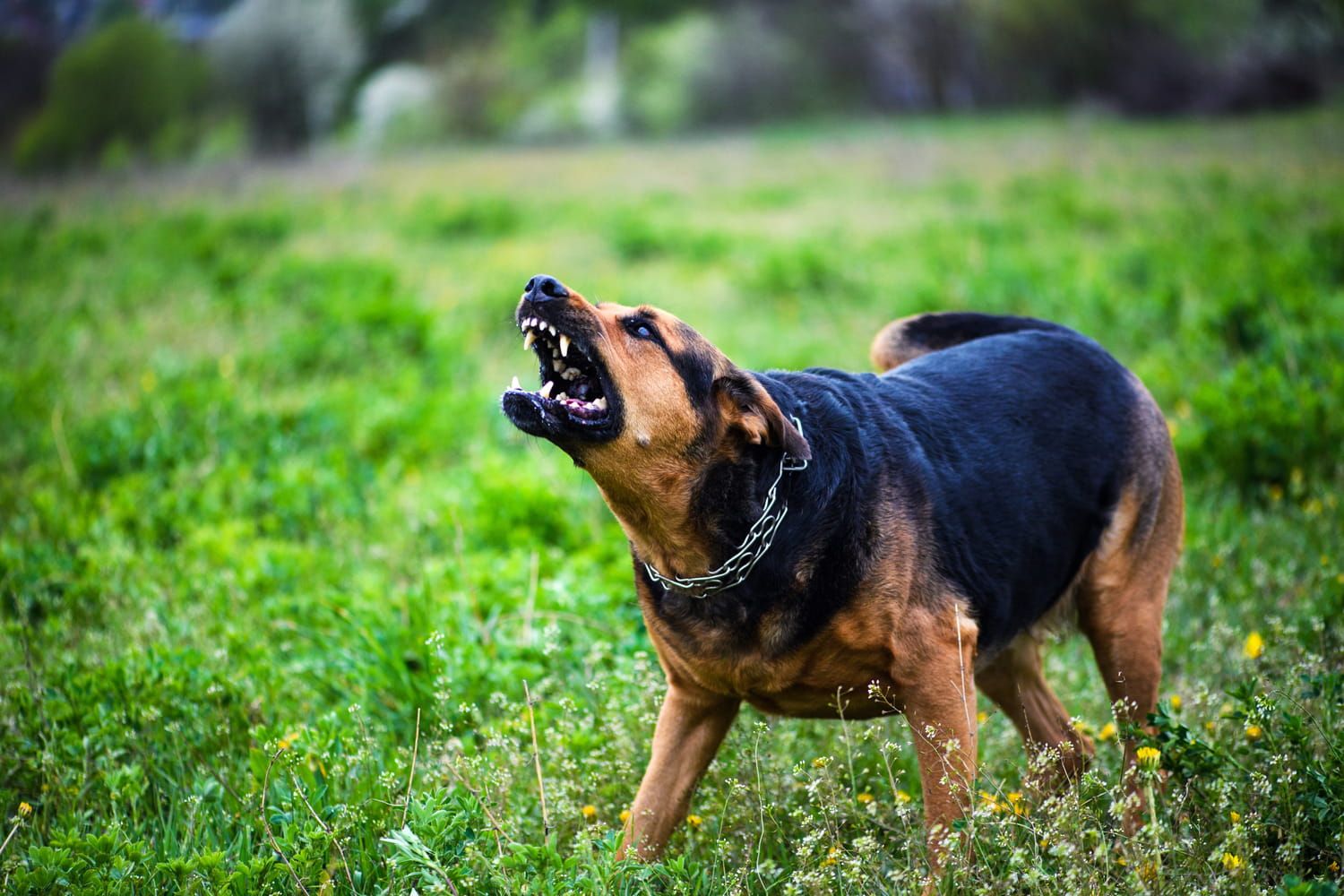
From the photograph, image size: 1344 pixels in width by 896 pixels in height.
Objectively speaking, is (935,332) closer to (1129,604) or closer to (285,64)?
(1129,604)

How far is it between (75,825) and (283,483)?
3.05 m

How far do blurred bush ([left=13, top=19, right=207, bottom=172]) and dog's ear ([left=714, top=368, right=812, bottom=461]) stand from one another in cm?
1463

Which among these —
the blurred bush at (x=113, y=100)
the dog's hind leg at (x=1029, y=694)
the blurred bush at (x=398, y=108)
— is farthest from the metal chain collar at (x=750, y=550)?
the blurred bush at (x=398, y=108)

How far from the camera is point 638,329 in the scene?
138 inches

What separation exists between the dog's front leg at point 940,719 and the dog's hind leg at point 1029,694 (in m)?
0.92

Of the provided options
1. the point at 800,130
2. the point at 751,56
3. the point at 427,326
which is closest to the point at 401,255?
the point at 427,326

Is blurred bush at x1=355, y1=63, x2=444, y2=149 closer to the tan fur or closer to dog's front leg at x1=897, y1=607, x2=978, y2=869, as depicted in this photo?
the tan fur

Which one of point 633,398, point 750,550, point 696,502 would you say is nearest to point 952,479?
point 750,550

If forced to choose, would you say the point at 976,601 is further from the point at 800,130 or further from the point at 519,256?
the point at 800,130

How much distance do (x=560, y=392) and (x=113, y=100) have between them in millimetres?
14747

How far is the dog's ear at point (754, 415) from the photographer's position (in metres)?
3.26

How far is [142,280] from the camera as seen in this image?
35.8ft

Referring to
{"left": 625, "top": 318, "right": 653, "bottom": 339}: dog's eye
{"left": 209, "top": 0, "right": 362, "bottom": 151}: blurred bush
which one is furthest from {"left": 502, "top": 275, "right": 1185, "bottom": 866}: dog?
{"left": 209, "top": 0, "right": 362, "bottom": 151}: blurred bush

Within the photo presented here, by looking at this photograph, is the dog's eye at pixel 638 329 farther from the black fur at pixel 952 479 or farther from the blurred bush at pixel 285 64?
the blurred bush at pixel 285 64
